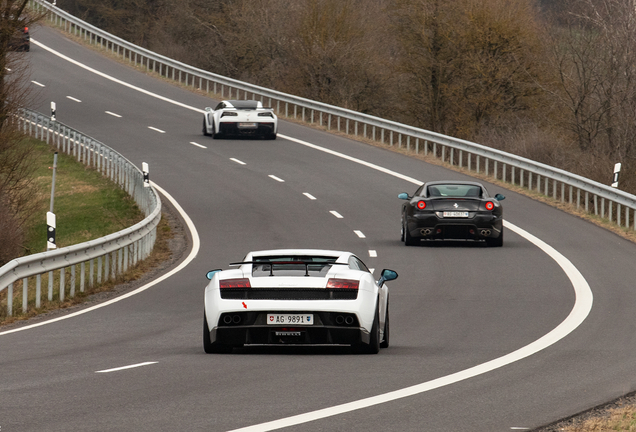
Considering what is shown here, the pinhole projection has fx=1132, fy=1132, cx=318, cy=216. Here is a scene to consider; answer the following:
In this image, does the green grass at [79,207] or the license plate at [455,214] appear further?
the green grass at [79,207]

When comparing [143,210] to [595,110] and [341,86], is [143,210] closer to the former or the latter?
[595,110]

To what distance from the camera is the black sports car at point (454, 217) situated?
2264cm

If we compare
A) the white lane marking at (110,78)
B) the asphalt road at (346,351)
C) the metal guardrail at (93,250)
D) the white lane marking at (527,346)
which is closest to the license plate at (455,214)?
the asphalt road at (346,351)

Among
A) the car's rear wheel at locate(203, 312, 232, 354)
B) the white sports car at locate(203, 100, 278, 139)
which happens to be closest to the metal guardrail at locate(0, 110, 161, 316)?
the car's rear wheel at locate(203, 312, 232, 354)

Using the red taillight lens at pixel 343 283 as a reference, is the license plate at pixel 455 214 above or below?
below

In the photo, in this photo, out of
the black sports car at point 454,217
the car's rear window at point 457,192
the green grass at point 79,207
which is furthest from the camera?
the green grass at point 79,207

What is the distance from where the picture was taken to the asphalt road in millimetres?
7820

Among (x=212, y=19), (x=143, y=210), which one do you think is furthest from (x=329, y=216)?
(x=212, y=19)

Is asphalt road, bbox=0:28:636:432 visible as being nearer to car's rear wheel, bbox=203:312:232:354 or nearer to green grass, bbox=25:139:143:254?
car's rear wheel, bbox=203:312:232:354

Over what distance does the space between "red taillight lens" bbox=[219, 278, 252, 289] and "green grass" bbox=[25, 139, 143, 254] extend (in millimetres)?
17559

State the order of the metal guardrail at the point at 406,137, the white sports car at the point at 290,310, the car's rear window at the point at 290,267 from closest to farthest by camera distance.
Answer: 1. the white sports car at the point at 290,310
2. the car's rear window at the point at 290,267
3. the metal guardrail at the point at 406,137

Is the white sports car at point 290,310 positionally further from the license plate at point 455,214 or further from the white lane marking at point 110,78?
the white lane marking at point 110,78

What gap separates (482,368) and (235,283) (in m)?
2.44

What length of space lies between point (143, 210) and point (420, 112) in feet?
91.4
